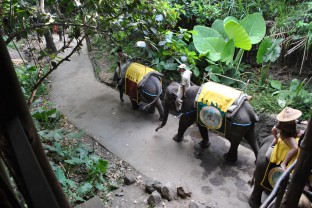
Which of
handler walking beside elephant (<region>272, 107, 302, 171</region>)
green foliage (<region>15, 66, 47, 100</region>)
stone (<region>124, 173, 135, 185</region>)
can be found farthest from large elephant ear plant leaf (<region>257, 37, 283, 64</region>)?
green foliage (<region>15, 66, 47, 100</region>)

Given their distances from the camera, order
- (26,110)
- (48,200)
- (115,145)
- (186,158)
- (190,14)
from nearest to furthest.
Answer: (48,200) < (26,110) < (186,158) < (115,145) < (190,14)

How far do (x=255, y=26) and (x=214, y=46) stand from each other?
3.14 feet

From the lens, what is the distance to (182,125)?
531 cm

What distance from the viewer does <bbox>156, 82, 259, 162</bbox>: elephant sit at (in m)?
4.39

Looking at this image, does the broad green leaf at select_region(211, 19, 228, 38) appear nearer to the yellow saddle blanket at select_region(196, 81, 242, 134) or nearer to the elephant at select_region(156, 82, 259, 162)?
the elephant at select_region(156, 82, 259, 162)

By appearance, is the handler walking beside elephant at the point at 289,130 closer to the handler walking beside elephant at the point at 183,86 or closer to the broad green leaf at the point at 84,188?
the handler walking beside elephant at the point at 183,86

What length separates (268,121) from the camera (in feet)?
17.5

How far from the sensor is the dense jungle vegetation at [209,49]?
12.8 ft

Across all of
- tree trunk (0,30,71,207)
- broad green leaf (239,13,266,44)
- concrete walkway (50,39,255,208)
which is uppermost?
tree trunk (0,30,71,207)

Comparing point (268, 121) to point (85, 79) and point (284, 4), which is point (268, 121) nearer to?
point (284, 4)

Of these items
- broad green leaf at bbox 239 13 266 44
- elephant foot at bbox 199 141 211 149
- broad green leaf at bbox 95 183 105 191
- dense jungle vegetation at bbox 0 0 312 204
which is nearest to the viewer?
dense jungle vegetation at bbox 0 0 312 204

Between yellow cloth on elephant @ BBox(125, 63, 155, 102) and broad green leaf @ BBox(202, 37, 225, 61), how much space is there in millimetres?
1381

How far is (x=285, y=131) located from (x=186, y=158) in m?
2.22

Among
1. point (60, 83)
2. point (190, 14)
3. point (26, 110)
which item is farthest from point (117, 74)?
point (26, 110)
